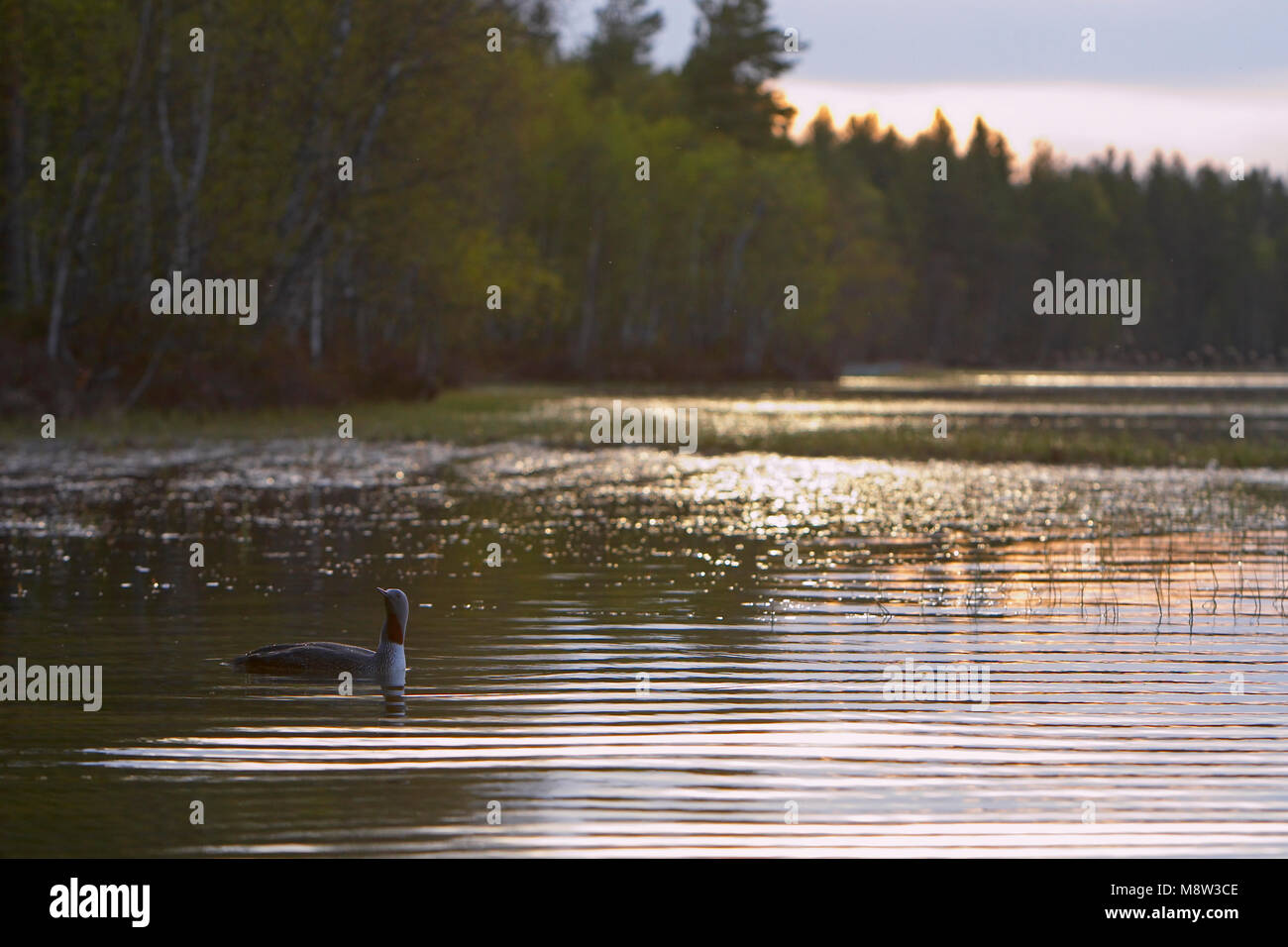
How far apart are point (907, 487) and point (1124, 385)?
50690mm

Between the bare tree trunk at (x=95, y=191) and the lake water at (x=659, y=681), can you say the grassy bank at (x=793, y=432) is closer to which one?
the bare tree trunk at (x=95, y=191)

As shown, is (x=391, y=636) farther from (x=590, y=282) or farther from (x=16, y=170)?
(x=590, y=282)

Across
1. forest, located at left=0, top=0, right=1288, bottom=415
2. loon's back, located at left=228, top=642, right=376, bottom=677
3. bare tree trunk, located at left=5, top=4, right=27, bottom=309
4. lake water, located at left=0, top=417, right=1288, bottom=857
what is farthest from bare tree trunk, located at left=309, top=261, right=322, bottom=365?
loon's back, located at left=228, top=642, right=376, bottom=677

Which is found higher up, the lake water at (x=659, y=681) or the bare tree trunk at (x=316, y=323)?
the bare tree trunk at (x=316, y=323)

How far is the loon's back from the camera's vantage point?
9555 millimetres

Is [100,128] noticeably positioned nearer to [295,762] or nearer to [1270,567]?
[1270,567]

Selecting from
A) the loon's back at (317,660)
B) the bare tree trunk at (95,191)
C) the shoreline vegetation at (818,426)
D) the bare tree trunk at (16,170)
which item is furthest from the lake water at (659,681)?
the bare tree trunk at (16,170)

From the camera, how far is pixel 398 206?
142 feet

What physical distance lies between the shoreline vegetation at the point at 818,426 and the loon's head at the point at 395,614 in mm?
19150

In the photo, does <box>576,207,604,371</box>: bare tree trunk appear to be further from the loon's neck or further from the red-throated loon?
the loon's neck

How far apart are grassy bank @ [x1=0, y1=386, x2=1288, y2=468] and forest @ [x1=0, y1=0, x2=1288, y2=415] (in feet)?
4.52

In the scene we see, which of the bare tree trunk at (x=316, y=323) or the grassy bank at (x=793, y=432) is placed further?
the bare tree trunk at (x=316, y=323)

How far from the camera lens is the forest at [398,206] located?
33562mm

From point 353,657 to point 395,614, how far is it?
0.36 metres
